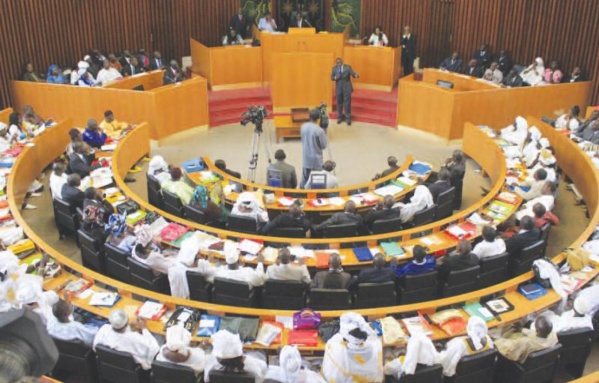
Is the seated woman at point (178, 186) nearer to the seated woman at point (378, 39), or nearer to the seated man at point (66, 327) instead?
the seated man at point (66, 327)

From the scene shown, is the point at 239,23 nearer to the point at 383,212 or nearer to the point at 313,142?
the point at 313,142

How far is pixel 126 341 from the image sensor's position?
5719mm

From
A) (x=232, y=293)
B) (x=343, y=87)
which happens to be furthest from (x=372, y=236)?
(x=343, y=87)

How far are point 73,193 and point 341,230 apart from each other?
407cm

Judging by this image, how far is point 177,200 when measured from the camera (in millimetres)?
9305

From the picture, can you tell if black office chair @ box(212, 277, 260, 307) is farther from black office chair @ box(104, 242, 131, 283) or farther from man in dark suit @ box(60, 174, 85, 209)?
man in dark suit @ box(60, 174, 85, 209)

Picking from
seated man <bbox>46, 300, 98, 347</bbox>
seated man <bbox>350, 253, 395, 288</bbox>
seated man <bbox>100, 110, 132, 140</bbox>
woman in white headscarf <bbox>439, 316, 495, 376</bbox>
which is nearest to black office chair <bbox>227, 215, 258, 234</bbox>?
seated man <bbox>350, 253, 395, 288</bbox>

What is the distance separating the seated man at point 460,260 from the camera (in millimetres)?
7266

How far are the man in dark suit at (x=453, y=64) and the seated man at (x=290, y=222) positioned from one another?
9.72 m

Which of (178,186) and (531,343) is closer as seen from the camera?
(531,343)

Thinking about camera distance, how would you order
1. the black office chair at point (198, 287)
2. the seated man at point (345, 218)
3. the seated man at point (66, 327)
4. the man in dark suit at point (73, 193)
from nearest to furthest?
the seated man at point (66, 327) < the black office chair at point (198, 287) < the seated man at point (345, 218) < the man in dark suit at point (73, 193)

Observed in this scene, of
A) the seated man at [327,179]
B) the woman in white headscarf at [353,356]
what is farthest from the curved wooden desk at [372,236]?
the woman in white headscarf at [353,356]

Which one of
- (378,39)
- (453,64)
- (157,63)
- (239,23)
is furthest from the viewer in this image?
(239,23)

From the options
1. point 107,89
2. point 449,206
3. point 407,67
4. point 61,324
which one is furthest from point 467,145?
point 61,324
